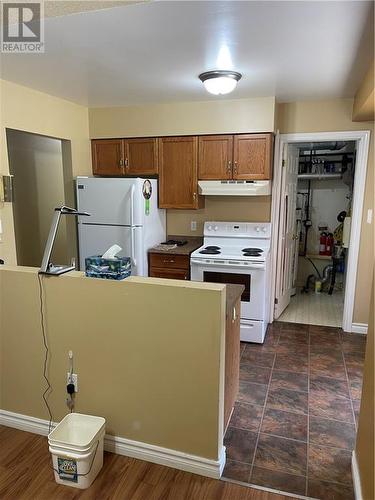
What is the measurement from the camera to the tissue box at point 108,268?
6.40ft

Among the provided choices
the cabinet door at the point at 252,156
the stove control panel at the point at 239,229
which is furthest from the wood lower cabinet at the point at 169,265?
the cabinet door at the point at 252,156

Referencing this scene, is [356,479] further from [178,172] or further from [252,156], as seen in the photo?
[178,172]

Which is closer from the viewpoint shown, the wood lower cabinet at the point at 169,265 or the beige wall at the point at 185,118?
the beige wall at the point at 185,118

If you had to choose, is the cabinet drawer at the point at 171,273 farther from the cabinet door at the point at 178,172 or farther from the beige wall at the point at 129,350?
the beige wall at the point at 129,350

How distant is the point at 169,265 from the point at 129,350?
188 centimetres

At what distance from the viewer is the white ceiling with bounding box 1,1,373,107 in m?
1.77

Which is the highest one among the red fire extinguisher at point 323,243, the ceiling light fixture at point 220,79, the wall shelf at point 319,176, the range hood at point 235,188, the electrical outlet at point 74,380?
the ceiling light fixture at point 220,79

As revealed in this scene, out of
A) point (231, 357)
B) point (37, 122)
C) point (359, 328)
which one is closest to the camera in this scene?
point (231, 357)

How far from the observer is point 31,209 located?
5.07 m

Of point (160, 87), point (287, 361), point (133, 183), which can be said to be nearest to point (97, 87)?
point (160, 87)

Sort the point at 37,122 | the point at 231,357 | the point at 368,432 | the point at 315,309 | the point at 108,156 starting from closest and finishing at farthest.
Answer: the point at 368,432
the point at 231,357
the point at 37,122
the point at 108,156
the point at 315,309

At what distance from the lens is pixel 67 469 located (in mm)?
1854

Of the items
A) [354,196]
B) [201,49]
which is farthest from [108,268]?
[354,196]

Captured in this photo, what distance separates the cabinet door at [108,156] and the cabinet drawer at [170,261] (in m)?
1.13
